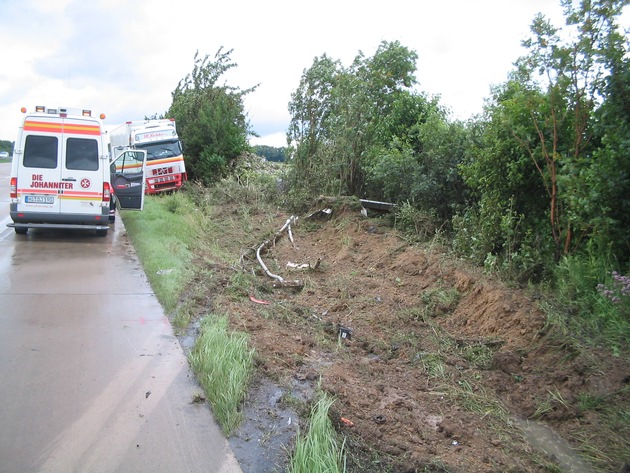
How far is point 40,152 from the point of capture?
11.6 m

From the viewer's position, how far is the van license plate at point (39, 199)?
Answer: 11570 millimetres

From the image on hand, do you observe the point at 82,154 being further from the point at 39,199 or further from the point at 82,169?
the point at 39,199

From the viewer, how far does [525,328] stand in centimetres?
574

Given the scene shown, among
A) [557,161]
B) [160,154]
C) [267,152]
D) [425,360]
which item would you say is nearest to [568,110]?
[557,161]

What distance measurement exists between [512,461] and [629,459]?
0.79 metres

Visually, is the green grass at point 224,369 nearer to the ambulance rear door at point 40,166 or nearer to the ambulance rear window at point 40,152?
the ambulance rear door at point 40,166

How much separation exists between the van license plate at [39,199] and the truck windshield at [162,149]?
913cm

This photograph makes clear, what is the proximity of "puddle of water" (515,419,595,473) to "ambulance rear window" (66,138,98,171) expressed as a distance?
10642mm

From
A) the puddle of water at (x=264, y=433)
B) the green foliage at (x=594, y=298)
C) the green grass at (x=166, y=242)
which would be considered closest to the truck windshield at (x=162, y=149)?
the green grass at (x=166, y=242)

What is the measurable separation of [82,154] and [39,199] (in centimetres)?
136

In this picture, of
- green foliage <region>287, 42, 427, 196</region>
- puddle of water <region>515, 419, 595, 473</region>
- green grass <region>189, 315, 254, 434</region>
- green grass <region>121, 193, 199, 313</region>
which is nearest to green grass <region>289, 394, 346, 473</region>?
green grass <region>189, 315, 254, 434</region>

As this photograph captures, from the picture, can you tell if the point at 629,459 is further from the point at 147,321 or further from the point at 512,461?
the point at 147,321

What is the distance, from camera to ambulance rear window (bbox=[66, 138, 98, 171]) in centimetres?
1180

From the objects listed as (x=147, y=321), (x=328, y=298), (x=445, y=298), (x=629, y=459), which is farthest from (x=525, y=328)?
(x=147, y=321)
